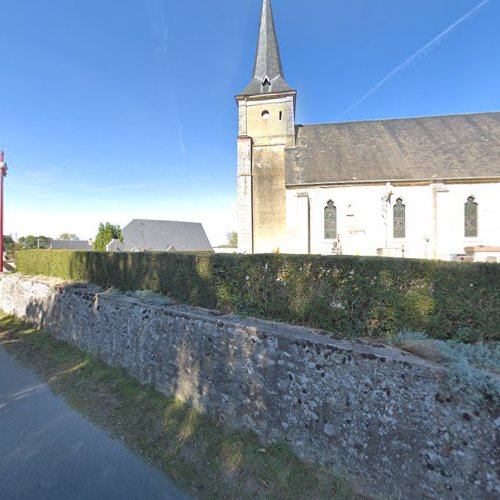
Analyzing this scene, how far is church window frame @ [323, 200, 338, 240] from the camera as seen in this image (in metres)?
16.0

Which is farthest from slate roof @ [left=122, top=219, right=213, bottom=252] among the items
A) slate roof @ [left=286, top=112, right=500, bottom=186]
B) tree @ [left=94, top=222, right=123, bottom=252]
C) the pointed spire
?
slate roof @ [left=286, top=112, right=500, bottom=186]

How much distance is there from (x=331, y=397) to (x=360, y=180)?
47.4 feet

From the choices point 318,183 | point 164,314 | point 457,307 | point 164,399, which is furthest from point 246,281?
point 318,183

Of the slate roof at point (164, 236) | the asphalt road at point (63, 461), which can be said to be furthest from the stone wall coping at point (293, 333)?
the slate roof at point (164, 236)

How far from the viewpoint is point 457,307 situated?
10.3ft

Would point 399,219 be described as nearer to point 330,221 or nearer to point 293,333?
point 330,221

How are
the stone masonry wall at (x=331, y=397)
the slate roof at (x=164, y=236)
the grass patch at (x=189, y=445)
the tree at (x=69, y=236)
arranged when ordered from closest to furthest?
1. the stone masonry wall at (x=331, y=397)
2. the grass patch at (x=189, y=445)
3. the slate roof at (x=164, y=236)
4. the tree at (x=69, y=236)

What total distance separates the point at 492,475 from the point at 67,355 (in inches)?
321

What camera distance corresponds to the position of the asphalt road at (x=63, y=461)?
2.95 meters

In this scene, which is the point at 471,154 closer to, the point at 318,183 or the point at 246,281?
the point at 318,183

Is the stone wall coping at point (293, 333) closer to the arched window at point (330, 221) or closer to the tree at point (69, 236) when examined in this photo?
the arched window at point (330, 221)

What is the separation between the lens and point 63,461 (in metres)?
3.37

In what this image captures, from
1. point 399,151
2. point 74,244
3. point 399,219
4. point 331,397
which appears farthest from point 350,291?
point 74,244

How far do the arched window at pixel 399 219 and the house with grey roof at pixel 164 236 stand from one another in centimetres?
2361
